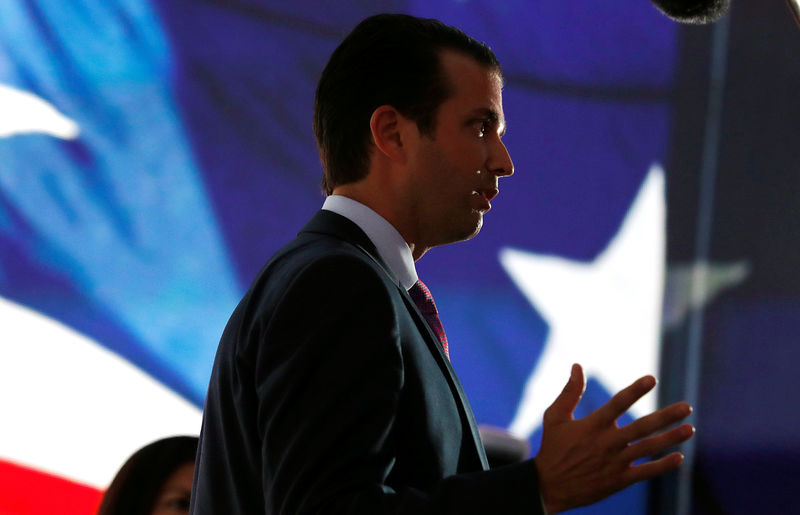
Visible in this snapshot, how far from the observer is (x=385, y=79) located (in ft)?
3.22

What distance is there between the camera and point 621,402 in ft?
2.18

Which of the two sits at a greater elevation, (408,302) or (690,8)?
(690,8)

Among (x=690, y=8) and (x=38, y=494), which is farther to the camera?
(x=38, y=494)

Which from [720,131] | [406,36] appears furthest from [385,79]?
[720,131]

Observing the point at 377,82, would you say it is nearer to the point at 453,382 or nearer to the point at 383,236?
the point at 383,236

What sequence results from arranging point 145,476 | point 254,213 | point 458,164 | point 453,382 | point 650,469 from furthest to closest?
point 254,213
point 145,476
point 458,164
point 453,382
point 650,469

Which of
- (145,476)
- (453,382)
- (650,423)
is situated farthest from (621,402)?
(145,476)

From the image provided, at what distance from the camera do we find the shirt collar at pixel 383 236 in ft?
2.92

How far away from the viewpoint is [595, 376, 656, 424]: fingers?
655 mm

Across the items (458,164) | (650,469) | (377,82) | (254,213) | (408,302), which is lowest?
(650,469)

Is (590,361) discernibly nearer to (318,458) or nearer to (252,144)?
(252,144)

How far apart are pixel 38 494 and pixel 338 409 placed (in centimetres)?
170

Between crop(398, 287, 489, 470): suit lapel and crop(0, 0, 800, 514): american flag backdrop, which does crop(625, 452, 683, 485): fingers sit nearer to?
crop(398, 287, 489, 470): suit lapel

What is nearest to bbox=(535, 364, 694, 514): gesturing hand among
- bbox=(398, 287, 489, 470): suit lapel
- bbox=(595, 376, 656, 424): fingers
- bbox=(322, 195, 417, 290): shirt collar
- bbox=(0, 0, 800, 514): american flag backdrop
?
bbox=(595, 376, 656, 424): fingers
